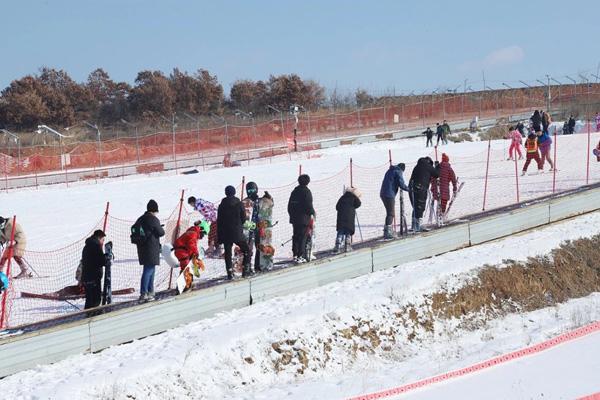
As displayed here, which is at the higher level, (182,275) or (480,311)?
(182,275)

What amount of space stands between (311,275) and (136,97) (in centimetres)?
6359

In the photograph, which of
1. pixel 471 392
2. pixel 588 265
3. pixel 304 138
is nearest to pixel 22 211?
pixel 588 265

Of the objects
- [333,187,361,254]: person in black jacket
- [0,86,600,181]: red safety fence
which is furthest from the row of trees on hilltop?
[333,187,361,254]: person in black jacket

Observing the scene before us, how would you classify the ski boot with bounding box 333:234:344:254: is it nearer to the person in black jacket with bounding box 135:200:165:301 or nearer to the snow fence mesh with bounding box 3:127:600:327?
the snow fence mesh with bounding box 3:127:600:327

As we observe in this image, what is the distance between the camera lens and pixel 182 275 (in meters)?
12.9

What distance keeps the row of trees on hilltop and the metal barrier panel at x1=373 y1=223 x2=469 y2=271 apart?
52657mm

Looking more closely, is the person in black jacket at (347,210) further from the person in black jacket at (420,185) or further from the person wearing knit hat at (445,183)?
the person wearing knit hat at (445,183)

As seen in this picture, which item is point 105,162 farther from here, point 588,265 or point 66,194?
point 588,265

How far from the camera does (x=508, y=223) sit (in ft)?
59.7

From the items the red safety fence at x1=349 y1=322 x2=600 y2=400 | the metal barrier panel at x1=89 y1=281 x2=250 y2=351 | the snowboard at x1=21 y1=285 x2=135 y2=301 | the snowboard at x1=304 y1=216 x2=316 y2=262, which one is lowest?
the red safety fence at x1=349 y1=322 x2=600 y2=400

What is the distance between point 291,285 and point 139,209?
13.4 meters

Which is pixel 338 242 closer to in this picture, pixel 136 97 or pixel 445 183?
pixel 445 183

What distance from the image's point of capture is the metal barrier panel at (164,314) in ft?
36.6

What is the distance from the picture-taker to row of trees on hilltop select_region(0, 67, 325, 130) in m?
64.7
